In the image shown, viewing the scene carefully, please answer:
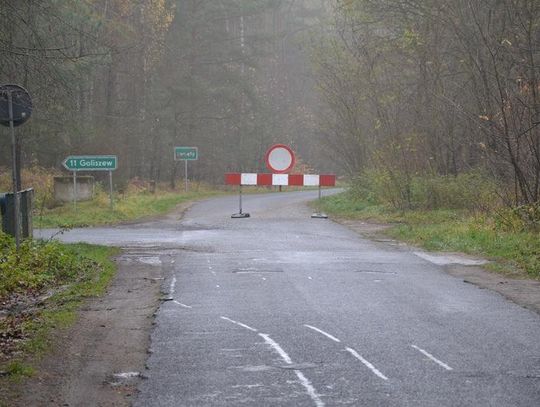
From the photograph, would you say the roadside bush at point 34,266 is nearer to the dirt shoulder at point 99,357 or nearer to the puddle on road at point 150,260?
the puddle on road at point 150,260

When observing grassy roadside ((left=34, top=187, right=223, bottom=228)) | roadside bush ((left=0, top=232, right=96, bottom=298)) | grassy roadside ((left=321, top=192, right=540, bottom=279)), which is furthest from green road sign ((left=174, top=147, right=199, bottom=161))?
roadside bush ((left=0, top=232, right=96, bottom=298))

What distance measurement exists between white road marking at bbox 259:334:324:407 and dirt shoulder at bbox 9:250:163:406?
1189 mm

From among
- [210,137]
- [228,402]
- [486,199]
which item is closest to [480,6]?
[486,199]

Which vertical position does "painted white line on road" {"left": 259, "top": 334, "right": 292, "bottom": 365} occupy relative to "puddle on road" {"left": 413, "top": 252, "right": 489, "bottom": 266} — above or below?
above

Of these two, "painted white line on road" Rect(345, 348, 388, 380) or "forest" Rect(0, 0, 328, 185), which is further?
"forest" Rect(0, 0, 328, 185)

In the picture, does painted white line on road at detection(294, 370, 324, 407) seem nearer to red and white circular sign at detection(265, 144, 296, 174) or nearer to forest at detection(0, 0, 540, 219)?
forest at detection(0, 0, 540, 219)

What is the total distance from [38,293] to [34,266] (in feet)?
5.23

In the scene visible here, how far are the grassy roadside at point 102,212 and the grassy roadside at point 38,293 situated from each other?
10460 millimetres

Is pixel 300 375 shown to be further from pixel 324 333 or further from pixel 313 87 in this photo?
pixel 313 87

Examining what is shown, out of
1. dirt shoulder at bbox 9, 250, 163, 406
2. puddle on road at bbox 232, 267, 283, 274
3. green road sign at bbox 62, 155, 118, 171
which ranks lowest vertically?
puddle on road at bbox 232, 267, 283, 274

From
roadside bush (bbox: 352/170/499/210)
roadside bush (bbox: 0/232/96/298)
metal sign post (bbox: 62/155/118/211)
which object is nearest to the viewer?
roadside bush (bbox: 0/232/96/298)

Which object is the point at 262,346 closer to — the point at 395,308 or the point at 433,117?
the point at 395,308

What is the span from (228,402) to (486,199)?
62.0 feet

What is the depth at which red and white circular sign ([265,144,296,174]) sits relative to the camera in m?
30.7
